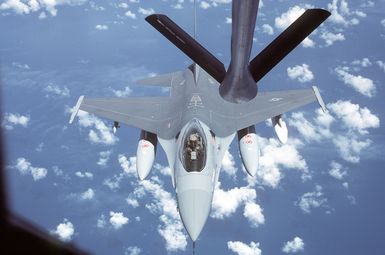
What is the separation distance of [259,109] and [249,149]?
10.7 feet

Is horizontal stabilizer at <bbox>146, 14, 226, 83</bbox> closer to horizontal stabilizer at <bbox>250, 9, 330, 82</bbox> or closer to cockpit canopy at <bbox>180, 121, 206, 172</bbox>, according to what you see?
horizontal stabilizer at <bbox>250, 9, 330, 82</bbox>

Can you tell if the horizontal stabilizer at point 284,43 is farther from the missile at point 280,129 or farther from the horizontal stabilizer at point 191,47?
the missile at point 280,129

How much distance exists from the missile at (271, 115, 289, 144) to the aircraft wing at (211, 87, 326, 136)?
1.00 meters

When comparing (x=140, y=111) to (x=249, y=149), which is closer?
(x=249, y=149)

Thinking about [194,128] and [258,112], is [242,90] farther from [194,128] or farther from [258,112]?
[258,112]

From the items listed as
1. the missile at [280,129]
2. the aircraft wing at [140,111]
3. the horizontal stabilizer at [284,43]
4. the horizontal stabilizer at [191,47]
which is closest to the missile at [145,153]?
the aircraft wing at [140,111]

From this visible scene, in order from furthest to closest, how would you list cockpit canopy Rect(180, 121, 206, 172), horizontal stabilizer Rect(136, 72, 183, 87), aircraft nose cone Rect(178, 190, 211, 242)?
horizontal stabilizer Rect(136, 72, 183, 87)
cockpit canopy Rect(180, 121, 206, 172)
aircraft nose cone Rect(178, 190, 211, 242)

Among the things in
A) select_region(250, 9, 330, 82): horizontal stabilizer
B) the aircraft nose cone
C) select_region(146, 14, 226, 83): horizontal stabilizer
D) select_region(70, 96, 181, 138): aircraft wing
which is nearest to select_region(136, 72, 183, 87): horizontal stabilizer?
select_region(70, 96, 181, 138): aircraft wing

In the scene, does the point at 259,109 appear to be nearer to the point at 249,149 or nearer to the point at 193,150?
the point at 249,149

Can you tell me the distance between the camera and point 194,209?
16688mm

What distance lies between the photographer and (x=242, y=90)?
8.05m

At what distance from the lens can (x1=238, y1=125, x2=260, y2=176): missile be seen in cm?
2116

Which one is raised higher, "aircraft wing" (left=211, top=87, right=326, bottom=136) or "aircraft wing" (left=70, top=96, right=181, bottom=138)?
"aircraft wing" (left=211, top=87, right=326, bottom=136)

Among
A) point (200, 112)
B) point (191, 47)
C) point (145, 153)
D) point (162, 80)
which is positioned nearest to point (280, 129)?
point (200, 112)
